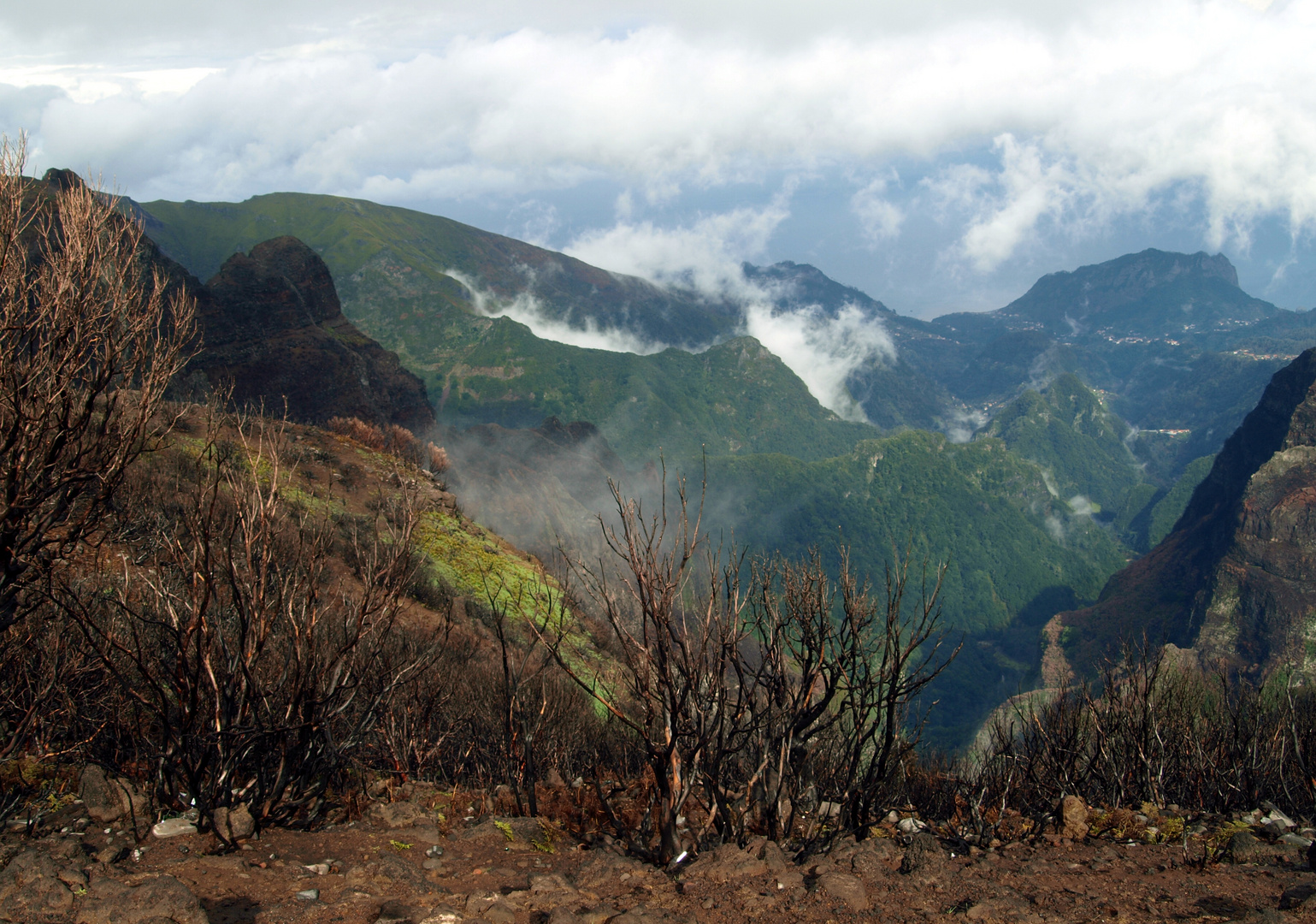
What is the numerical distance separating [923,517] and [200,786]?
185692mm

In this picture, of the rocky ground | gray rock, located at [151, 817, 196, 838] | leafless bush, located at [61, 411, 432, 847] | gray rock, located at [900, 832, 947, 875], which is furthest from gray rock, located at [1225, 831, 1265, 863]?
gray rock, located at [151, 817, 196, 838]

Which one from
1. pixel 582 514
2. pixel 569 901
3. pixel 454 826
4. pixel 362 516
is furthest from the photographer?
pixel 582 514

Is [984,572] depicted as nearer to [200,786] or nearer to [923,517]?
[923,517]

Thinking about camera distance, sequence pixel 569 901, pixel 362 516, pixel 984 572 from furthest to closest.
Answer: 1. pixel 984 572
2. pixel 362 516
3. pixel 569 901

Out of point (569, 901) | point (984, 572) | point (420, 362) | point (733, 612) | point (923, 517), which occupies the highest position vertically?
point (420, 362)

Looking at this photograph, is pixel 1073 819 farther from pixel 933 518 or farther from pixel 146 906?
pixel 933 518

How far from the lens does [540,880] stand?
6.33 m

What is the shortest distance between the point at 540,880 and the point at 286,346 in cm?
6087

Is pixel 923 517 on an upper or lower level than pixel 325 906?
lower

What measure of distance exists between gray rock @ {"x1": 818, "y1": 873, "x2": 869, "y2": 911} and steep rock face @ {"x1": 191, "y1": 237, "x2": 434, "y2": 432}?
52.1 meters

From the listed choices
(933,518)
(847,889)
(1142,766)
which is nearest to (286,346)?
(1142,766)

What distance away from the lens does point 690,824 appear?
26.4 feet

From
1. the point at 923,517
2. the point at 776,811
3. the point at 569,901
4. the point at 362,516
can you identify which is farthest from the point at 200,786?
the point at 923,517

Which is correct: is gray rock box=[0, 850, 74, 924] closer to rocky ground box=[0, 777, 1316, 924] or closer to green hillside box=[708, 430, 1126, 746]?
rocky ground box=[0, 777, 1316, 924]
